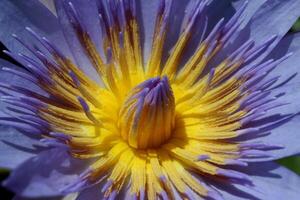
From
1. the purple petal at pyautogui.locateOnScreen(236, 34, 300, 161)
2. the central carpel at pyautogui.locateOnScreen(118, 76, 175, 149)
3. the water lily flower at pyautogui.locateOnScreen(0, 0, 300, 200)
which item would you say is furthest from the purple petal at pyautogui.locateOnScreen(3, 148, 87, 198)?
the purple petal at pyautogui.locateOnScreen(236, 34, 300, 161)

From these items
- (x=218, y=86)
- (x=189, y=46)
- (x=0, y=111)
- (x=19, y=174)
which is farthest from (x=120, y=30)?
(x=19, y=174)

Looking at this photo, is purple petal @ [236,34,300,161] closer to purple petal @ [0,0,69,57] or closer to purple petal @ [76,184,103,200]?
purple petal @ [76,184,103,200]

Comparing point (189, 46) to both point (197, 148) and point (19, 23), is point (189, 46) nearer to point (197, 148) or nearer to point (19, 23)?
point (197, 148)

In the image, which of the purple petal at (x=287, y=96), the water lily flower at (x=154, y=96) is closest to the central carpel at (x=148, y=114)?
the water lily flower at (x=154, y=96)

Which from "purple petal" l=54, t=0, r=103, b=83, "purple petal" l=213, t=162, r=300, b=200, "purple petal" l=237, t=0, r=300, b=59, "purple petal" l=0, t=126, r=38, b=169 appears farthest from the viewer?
"purple petal" l=237, t=0, r=300, b=59

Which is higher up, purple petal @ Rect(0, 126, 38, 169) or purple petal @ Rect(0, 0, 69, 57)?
purple petal @ Rect(0, 0, 69, 57)

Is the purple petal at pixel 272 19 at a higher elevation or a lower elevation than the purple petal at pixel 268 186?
higher

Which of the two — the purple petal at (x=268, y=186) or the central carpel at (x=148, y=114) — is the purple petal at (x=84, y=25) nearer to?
the central carpel at (x=148, y=114)
